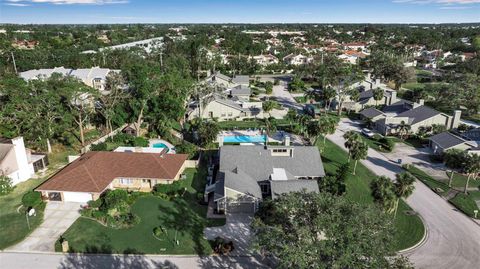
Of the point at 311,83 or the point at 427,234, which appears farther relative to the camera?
the point at 311,83

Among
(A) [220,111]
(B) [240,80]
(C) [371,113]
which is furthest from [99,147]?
(B) [240,80]

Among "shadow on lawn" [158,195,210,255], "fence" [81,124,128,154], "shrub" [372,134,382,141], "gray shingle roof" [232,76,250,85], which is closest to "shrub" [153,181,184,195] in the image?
"shadow on lawn" [158,195,210,255]

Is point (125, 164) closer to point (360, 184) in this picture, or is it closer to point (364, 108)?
point (360, 184)

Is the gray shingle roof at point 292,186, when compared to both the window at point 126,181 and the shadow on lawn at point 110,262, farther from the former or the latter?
Answer: the window at point 126,181

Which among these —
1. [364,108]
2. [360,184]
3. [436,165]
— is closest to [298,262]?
[360,184]

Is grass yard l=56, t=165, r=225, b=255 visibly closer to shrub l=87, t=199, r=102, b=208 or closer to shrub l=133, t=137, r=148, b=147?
shrub l=87, t=199, r=102, b=208

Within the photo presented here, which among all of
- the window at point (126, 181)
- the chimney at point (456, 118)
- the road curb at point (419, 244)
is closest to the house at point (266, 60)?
the chimney at point (456, 118)

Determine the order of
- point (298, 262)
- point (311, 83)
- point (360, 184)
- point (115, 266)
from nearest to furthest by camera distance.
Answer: point (298, 262) < point (115, 266) < point (360, 184) < point (311, 83)
